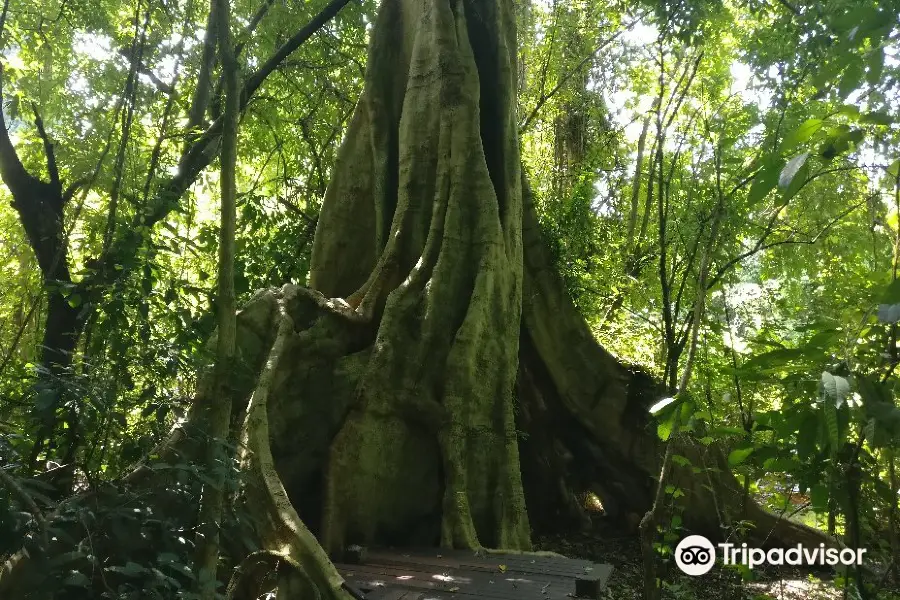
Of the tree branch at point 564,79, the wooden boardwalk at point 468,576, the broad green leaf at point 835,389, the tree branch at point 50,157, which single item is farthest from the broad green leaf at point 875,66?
the tree branch at point 564,79

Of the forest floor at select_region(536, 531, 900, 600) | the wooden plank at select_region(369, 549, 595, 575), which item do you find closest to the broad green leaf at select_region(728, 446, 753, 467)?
the wooden plank at select_region(369, 549, 595, 575)

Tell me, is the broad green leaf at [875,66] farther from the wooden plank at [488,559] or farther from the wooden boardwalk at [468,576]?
the wooden plank at [488,559]

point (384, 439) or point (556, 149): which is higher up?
point (556, 149)

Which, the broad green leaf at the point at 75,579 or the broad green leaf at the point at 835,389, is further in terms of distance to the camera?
the broad green leaf at the point at 75,579

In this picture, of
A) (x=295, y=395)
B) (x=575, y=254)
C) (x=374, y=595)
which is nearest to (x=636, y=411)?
(x=575, y=254)

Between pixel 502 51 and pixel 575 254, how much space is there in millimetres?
2742

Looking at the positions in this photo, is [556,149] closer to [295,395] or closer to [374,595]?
[295,395]

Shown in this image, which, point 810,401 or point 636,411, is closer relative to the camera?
point 810,401

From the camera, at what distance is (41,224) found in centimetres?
653

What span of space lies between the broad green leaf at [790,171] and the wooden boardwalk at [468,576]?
296cm

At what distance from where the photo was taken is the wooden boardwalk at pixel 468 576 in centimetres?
361

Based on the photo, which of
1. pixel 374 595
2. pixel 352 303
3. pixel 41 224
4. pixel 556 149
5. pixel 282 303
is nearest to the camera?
pixel 374 595

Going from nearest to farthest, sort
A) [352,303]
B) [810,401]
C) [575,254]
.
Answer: [810,401] < [352,303] < [575,254]

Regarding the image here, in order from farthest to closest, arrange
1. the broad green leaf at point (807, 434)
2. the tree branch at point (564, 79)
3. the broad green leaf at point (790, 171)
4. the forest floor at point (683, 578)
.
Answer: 1. the tree branch at point (564, 79)
2. the forest floor at point (683, 578)
3. the broad green leaf at point (807, 434)
4. the broad green leaf at point (790, 171)
